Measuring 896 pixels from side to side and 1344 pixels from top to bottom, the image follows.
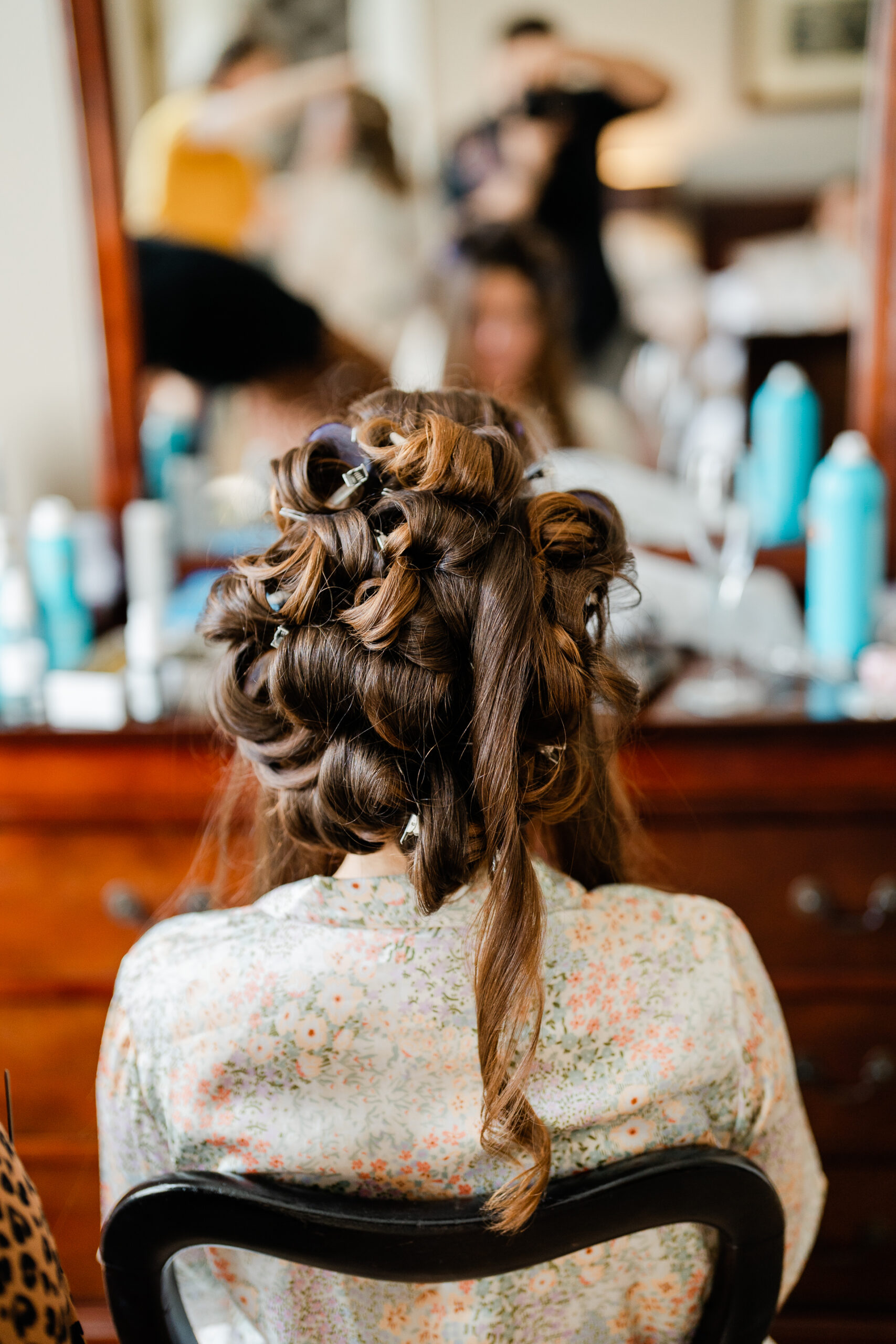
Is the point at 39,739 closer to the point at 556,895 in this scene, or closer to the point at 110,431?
the point at 110,431

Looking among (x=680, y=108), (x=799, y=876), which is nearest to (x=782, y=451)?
(x=680, y=108)

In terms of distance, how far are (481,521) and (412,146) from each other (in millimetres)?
889

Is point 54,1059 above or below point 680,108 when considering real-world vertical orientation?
below

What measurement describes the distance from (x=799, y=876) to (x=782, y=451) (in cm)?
51

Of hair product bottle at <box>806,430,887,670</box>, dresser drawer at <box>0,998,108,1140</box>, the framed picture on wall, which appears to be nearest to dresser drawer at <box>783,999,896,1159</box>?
hair product bottle at <box>806,430,887,670</box>

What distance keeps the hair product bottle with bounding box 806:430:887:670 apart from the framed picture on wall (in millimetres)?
393

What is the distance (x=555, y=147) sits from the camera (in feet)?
4.11

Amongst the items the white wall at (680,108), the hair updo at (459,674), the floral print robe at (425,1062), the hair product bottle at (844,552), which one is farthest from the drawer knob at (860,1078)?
the white wall at (680,108)

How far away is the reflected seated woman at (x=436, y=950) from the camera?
56 cm

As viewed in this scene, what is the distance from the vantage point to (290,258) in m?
1.33

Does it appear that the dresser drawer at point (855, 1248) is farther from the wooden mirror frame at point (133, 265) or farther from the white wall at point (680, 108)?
the white wall at point (680, 108)

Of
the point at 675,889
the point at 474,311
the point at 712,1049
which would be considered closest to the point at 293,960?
the point at 712,1049

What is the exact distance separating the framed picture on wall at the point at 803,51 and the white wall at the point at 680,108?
1 centimetres

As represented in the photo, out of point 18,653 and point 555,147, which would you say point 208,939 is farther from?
point 555,147
